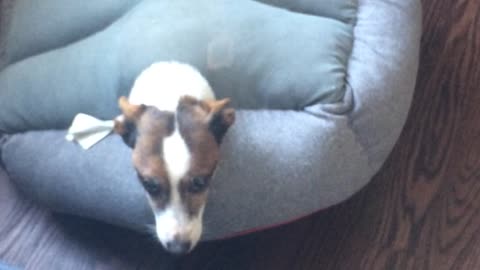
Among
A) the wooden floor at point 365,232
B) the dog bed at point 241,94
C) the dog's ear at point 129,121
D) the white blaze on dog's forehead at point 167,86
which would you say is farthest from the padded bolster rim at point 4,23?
the dog's ear at point 129,121

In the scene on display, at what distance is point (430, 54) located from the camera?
1709mm

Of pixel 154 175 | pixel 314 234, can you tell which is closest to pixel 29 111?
pixel 154 175

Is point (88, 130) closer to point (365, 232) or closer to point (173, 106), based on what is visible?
point (173, 106)

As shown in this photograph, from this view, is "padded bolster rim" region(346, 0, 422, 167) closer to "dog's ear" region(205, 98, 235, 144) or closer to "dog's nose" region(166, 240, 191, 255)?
"dog's ear" region(205, 98, 235, 144)

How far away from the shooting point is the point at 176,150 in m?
1.10

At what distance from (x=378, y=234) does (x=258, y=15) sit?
1.73 ft

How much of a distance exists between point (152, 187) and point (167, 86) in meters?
0.20

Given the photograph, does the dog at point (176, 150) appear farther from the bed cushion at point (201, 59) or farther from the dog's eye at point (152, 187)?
the bed cushion at point (201, 59)

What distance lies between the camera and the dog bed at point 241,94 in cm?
130

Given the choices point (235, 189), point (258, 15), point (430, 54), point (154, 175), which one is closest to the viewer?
point (154, 175)

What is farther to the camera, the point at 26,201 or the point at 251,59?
the point at 26,201

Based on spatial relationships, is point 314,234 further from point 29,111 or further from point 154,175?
point 29,111

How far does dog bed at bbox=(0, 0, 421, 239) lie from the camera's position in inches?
51.3

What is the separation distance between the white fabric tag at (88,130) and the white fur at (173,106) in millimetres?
87
